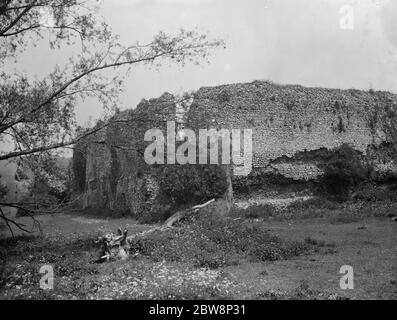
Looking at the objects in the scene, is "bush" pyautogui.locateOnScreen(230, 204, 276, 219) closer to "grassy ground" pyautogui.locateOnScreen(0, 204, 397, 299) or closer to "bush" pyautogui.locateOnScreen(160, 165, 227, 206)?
"bush" pyautogui.locateOnScreen(160, 165, 227, 206)

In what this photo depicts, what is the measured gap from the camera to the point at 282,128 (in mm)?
26375

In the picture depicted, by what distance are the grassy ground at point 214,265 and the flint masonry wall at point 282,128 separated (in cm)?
1024

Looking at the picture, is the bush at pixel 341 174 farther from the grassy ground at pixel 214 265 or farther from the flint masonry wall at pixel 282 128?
the grassy ground at pixel 214 265

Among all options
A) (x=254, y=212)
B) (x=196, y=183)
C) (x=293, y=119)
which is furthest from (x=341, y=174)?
(x=196, y=183)

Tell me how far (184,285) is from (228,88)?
61.4 feet

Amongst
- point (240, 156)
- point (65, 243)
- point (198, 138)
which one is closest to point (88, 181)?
point (240, 156)

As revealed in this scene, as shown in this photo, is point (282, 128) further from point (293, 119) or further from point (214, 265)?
point (214, 265)

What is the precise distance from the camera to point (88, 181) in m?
34.0

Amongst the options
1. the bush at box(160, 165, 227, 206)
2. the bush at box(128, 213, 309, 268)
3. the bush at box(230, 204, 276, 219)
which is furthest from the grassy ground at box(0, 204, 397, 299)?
the bush at box(230, 204, 276, 219)

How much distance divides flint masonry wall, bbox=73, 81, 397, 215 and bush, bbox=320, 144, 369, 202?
0.74m

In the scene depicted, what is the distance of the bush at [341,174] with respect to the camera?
25.7 metres

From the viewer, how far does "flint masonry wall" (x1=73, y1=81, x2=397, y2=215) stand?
2512 cm
